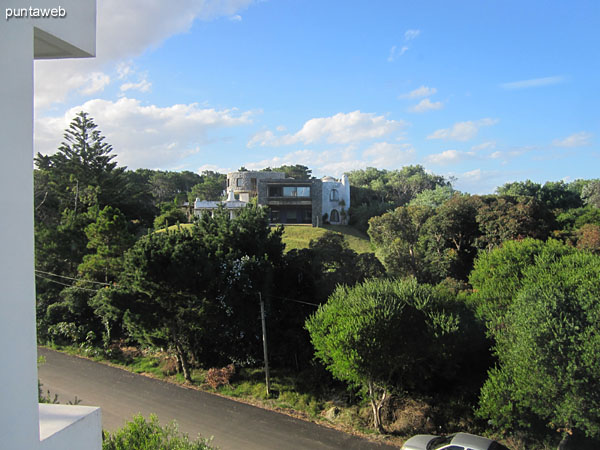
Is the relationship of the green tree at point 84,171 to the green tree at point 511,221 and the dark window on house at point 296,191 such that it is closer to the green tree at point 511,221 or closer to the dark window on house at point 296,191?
the dark window on house at point 296,191

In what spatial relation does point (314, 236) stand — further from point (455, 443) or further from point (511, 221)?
point (455, 443)

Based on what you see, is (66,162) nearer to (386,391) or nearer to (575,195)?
(386,391)

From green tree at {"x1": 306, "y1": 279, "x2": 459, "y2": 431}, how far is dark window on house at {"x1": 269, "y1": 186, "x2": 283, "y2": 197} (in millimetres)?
26361

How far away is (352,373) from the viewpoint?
11.1m

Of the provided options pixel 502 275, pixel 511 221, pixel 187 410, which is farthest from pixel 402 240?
pixel 187 410

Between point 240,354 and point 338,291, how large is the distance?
5.65 meters

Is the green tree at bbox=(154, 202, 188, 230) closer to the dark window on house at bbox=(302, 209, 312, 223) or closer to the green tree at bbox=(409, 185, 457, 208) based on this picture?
the dark window on house at bbox=(302, 209, 312, 223)

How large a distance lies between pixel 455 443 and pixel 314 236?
2372 centimetres

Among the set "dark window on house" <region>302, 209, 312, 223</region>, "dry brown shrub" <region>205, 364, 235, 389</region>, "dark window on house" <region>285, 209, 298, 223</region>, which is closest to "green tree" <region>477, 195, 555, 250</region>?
"dry brown shrub" <region>205, 364, 235, 389</region>

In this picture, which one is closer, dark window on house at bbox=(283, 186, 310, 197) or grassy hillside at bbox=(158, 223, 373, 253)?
grassy hillside at bbox=(158, 223, 373, 253)

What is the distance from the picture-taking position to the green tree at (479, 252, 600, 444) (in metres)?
8.73

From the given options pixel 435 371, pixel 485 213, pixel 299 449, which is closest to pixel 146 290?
pixel 299 449

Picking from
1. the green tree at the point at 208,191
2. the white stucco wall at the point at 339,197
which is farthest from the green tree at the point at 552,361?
the green tree at the point at 208,191

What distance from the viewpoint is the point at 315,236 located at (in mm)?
32125
